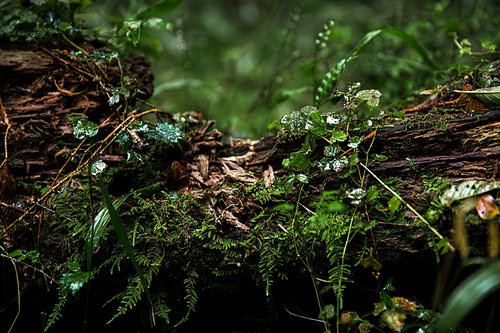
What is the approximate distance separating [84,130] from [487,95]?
2.08m

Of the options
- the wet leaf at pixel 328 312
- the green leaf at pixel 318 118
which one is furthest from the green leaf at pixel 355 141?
the wet leaf at pixel 328 312

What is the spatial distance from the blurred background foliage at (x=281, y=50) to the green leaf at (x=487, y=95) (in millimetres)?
769

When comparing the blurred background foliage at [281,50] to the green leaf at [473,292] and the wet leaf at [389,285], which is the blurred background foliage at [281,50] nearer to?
the wet leaf at [389,285]

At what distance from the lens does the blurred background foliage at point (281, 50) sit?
2.92 meters

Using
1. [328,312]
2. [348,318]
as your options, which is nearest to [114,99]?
[328,312]

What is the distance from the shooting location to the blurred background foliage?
9.57 ft

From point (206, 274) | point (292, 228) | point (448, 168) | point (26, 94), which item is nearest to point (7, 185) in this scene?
point (26, 94)

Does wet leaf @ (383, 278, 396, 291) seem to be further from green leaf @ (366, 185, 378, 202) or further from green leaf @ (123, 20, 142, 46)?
green leaf @ (123, 20, 142, 46)

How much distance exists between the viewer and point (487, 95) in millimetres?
1353

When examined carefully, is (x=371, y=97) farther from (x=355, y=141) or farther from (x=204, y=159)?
(x=204, y=159)

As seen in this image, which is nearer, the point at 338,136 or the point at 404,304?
the point at 404,304

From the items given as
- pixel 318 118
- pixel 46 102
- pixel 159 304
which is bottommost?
pixel 159 304

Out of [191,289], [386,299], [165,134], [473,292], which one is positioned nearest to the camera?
[473,292]

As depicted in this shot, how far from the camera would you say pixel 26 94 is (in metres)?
1.80
